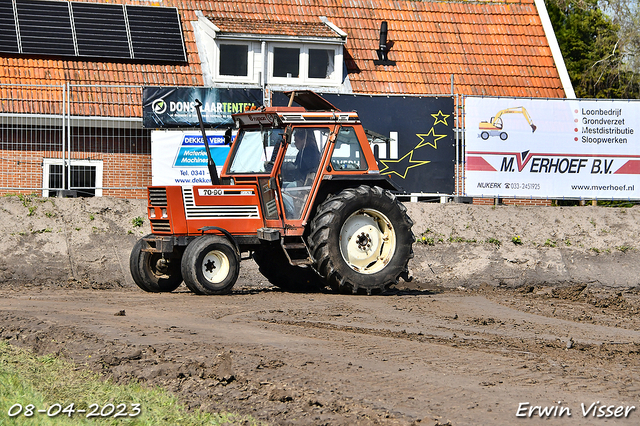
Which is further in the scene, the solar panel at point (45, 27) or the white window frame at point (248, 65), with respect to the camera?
the white window frame at point (248, 65)

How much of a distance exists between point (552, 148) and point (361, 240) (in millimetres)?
6280

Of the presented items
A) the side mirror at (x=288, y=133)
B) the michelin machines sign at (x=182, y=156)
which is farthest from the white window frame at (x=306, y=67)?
the side mirror at (x=288, y=133)

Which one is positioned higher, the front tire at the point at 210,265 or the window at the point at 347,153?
the window at the point at 347,153

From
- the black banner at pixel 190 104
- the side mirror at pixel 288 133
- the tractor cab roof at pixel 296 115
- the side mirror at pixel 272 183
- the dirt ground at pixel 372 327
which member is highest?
the black banner at pixel 190 104

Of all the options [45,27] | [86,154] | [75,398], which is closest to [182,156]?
[86,154]

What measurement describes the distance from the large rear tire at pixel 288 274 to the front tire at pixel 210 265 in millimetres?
A: 1259

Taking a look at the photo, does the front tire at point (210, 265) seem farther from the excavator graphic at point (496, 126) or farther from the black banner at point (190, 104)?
the excavator graphic at point (496, 126)

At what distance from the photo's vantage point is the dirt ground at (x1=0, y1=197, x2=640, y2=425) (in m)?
4.93

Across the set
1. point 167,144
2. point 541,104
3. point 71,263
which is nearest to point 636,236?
point 541,104

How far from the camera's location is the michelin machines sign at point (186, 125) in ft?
48.4

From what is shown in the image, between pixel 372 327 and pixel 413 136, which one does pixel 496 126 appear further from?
pixel 372 327

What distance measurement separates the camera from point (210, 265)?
9836 mm

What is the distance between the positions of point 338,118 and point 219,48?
1006 cm

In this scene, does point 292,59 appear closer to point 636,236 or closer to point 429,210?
point 429,210
